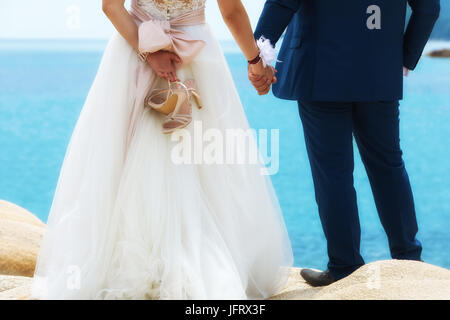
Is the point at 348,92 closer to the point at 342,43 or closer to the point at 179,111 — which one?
the point at 342,43

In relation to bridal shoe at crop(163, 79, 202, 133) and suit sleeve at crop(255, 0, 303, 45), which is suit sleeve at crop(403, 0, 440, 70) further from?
bridal shoe at crop(163, 79, 202, 133)

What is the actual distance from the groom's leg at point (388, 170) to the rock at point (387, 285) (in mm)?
232

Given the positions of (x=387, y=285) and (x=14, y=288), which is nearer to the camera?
(x=387, y=285)

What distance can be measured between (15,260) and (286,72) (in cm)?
158

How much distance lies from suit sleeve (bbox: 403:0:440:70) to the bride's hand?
0.99 m

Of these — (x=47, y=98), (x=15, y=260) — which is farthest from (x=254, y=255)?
(x=47, y=98)

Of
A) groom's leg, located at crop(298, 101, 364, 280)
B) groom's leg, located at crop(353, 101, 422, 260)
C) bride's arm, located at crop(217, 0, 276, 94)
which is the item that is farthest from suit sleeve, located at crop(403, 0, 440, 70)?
bride's arm, located at crop(217, 0, 276, 94)

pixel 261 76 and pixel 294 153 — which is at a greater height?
pixel 261 76

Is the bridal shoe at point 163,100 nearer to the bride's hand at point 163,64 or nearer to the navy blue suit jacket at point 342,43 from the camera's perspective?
the bride's hand at point 163,64

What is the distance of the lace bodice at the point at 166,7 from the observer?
87.8 inches

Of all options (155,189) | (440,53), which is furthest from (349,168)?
(440,53)

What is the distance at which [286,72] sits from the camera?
2.55 meters

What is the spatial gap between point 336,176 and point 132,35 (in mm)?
979

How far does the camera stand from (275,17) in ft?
7.95
